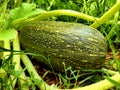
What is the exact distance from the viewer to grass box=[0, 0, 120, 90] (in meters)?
1.72

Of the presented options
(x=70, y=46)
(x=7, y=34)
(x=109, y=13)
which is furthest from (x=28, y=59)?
(x=109, y=13)

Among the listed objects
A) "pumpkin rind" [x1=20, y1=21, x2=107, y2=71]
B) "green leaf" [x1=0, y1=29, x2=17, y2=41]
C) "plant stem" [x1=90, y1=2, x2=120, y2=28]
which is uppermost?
"plant stem" [x1=90, y1=2, x2=120, y2=28]

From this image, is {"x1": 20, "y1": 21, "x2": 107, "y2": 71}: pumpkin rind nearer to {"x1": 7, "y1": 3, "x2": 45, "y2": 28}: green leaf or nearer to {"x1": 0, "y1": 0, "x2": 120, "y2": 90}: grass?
{"x1": 0, "y1": 0, "x2": 120, "y2": 90}: grass

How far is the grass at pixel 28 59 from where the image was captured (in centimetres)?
172

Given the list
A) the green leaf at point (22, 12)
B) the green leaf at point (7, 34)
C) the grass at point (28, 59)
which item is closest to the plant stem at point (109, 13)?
the grass at point (28, 59)

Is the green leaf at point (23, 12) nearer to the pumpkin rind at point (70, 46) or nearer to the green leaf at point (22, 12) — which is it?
the green leaf at point (22, 12)

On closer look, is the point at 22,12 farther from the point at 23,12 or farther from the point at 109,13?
the point at 109,13

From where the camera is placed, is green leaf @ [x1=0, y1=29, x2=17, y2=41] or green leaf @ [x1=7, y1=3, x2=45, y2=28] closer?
green leaf @ [x1=0, y1=29, x2=17, y2=41]

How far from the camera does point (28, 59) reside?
7.26ft

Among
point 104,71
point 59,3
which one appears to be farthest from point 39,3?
point 104,71

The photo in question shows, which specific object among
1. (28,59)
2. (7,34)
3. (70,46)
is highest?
(7,34)

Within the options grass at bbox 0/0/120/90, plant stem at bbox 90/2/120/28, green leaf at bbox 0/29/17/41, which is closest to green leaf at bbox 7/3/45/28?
grass at bbox 0/0/120/90

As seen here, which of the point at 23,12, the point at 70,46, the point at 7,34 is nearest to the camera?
the point at 7,34

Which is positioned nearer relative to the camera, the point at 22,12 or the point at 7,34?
the point at 7,34
